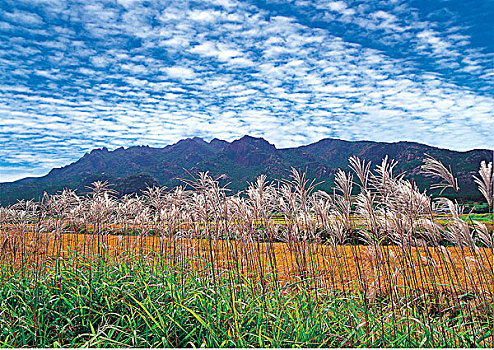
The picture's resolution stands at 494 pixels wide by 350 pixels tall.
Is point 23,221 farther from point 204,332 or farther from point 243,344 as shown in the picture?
point 243,344

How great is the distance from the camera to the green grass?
3.00 meters

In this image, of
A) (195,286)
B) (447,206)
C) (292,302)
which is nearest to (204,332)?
(195,286)

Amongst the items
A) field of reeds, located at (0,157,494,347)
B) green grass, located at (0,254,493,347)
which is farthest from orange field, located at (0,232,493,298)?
green grass, located at (0,254,493,347)

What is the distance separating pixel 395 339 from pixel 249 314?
1.54 metres

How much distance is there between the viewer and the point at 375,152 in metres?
182

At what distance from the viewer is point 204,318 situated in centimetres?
338

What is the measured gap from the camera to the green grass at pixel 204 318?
9.84ft

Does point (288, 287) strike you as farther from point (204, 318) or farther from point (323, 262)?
point (204, 318)

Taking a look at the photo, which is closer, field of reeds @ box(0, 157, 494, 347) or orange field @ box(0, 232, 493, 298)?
field of reeds @ box(0, 157, 494, 347)

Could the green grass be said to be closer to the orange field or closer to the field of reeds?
the field of reeds

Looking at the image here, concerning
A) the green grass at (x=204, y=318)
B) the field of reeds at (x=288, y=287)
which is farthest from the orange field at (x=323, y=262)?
the green grass at (x=204, y=318)

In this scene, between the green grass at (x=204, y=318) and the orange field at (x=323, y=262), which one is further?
the orange field at (x=323, y=262)

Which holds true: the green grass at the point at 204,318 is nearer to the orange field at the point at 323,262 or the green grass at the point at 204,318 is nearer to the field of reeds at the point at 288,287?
the field of reeds at the point at 288,287

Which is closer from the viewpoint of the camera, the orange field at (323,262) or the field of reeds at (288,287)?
the field of reeds at (288,287)
